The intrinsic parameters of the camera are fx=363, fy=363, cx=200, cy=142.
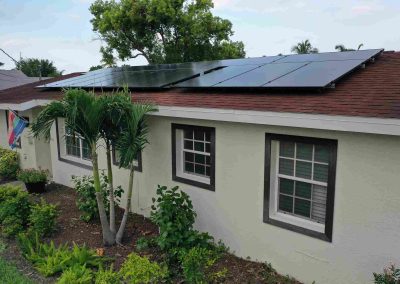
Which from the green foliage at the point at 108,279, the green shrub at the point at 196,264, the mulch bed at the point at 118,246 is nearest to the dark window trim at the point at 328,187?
the mulch bed at the point at 118,246

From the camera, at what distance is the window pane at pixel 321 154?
5282mm

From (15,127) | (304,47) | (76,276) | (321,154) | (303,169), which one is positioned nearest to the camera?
(321,154)

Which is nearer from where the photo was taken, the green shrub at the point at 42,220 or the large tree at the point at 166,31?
the green shrub at the point at 42,220

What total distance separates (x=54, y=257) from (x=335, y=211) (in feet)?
15.2

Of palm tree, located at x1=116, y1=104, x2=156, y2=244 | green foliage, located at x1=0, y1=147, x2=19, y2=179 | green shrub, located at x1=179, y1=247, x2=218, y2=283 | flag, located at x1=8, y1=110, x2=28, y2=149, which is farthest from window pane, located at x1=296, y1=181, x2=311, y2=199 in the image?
green foliage, located at x1=0, y1=147, x2=19, y2=179

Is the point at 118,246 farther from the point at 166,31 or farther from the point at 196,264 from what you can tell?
the point at 166,31

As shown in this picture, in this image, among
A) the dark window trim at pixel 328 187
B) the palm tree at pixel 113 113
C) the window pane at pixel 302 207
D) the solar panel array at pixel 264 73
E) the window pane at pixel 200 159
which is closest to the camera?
the dark window trim at pixel 328 187

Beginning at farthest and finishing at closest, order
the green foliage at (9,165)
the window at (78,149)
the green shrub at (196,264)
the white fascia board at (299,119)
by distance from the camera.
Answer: the green foliage at (9,165), the window at (78,149), the green shrub at (196,264), the white fascia board at (299,119)

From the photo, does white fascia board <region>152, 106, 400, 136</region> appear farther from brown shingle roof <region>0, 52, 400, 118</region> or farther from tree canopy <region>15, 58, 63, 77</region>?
tree canopy <region>15, 58, 63, 77</region>

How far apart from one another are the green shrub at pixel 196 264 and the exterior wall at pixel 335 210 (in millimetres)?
965

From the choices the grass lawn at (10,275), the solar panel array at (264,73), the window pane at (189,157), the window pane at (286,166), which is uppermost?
the solar panel array at (264,73)

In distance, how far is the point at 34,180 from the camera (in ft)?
34.9

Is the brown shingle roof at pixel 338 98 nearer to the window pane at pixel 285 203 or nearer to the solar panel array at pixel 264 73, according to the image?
the solar panel array at pixel 264 73

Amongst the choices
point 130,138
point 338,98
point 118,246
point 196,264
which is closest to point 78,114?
point 130,138
